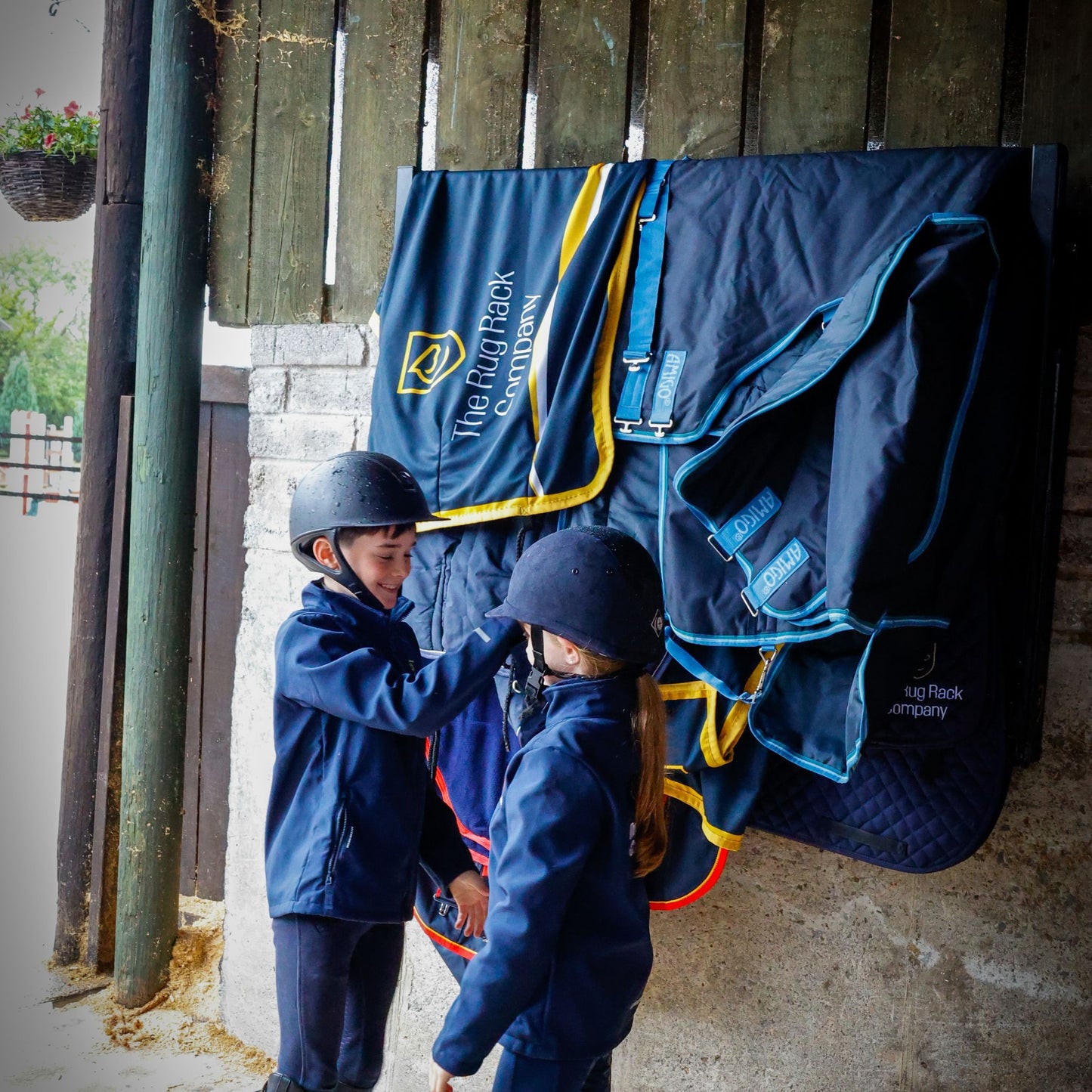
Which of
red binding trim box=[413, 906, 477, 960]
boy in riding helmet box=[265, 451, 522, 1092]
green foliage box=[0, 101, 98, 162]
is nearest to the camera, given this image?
Result: boy in riding helmet box=[265, 451, 522, 1092]

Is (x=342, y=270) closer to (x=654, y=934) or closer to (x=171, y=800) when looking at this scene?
(x=171, y=800)

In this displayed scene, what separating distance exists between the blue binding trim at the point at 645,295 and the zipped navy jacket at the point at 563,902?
55 cm

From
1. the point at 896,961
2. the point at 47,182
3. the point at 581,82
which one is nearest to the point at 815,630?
the point at 896,961

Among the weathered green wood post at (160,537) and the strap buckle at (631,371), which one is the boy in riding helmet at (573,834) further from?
the weathered green wood post at (160,537)

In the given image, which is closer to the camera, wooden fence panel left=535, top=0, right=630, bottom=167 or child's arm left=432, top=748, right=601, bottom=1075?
child's arm left=432, top=748, right=601, bottom=1075

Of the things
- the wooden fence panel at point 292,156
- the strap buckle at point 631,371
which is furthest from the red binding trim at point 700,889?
the wooden fence panel at point 292,156

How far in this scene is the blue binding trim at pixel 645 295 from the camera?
5.81 feet

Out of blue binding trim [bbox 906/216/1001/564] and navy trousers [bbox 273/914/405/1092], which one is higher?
blue binding trim [bbox 906/216/1001/564]

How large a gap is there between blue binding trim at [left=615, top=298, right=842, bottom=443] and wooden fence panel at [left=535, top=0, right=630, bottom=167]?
2.19 feet

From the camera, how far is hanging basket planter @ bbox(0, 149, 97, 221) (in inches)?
125

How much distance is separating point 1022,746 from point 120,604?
227 centimetres

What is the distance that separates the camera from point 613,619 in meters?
1.39

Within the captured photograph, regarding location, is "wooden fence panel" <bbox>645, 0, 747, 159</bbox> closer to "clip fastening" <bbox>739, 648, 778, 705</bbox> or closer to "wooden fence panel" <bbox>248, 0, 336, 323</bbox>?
"wooden fence panel" <bbox>248, 0, 336, 323</bbox>

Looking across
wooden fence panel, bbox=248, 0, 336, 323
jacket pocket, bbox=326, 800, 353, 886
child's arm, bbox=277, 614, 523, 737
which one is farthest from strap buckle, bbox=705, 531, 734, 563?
wooden fence panel, bbox=248, 0, 336, 323
